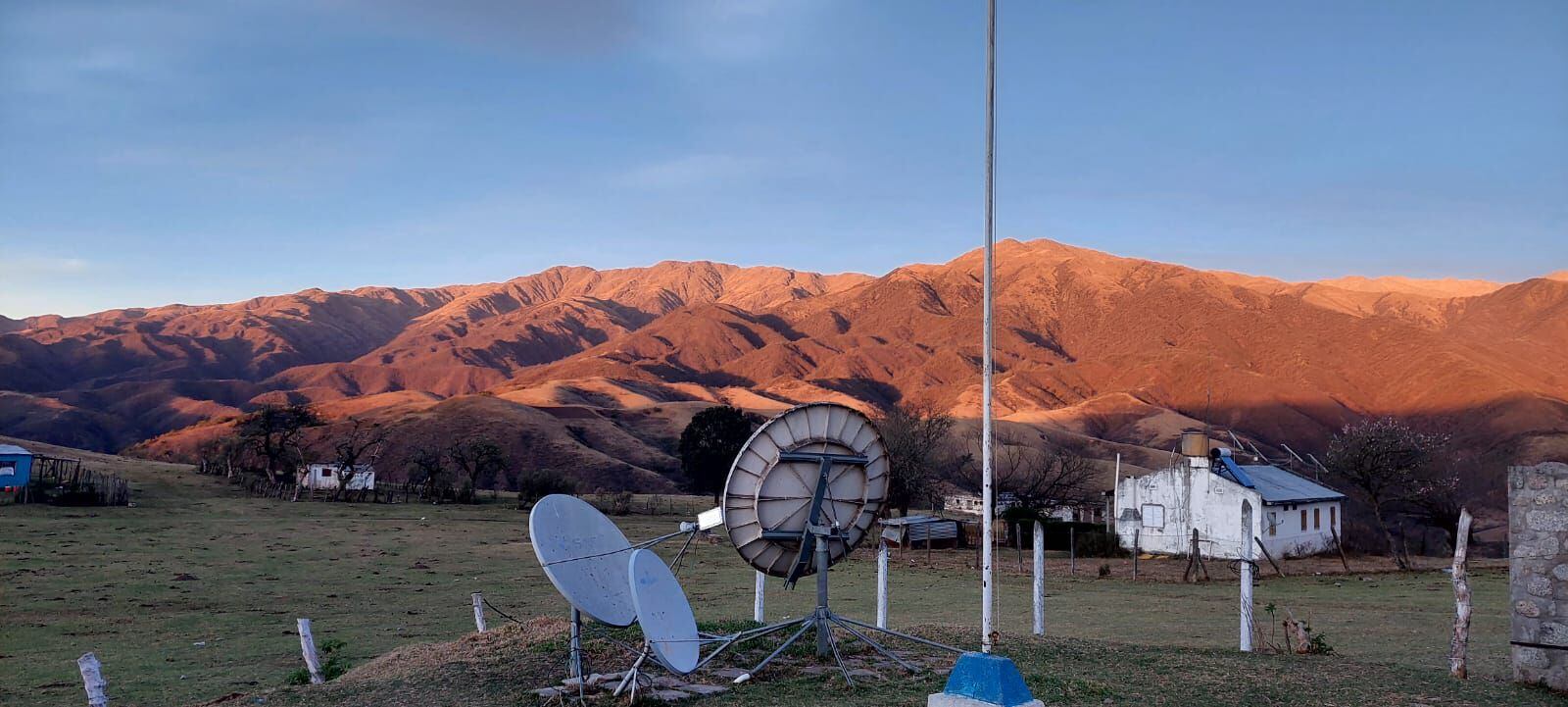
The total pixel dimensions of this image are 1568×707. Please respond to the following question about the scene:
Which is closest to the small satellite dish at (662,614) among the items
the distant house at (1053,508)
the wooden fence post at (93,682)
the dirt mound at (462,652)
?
the dirt mound at (462,652)

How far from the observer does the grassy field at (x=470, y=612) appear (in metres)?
12.4

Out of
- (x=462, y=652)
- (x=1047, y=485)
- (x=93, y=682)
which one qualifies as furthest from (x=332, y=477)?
(x=93, y=682)

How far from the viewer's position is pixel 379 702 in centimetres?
1142

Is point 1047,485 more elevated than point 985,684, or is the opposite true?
point 1047,485

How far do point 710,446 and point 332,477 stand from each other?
2428 cm

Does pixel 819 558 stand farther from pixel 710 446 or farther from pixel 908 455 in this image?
pixel 710 446

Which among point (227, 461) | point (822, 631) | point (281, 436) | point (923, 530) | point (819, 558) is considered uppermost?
point (281, 436)

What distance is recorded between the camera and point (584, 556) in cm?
1213

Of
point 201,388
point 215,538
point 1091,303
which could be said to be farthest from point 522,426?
point 1091,303

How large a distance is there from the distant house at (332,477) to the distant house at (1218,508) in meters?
45.3

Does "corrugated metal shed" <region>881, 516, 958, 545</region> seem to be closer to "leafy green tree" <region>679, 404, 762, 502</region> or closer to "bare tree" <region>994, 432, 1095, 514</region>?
"bare tree" <region>994, 432, 1095, 514</region>

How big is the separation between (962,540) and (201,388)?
170026 mm

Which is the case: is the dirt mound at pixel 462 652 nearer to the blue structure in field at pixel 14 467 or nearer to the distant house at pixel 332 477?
the blue structure in field at pixel 14 467

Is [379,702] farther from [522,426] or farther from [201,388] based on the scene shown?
[201,388]
